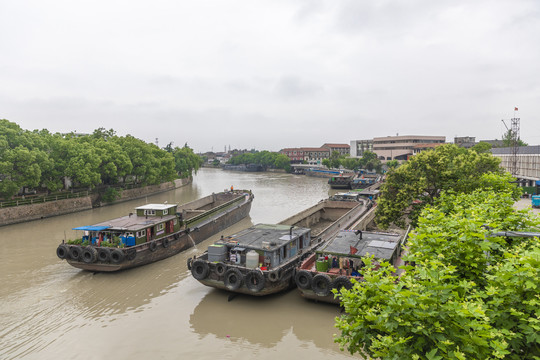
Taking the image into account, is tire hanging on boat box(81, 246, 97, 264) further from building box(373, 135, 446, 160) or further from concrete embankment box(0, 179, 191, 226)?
building box(373, 135, 446, 160)

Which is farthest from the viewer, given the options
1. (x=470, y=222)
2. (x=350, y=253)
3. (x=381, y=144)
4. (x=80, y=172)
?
(x=381, y=144)

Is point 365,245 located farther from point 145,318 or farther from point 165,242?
point 165,242

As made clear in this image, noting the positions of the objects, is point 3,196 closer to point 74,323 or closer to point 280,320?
point 74,323

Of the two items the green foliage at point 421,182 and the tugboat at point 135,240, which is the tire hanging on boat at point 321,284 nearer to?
the green foliage at point 421,182

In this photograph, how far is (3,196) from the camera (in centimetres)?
2847

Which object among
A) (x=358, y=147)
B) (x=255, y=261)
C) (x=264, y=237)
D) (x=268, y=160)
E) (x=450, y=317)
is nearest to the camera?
(x=450, y=317)

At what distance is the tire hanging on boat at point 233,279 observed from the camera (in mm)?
12916

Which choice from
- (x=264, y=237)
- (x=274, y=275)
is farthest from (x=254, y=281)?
(x=264, y=237)

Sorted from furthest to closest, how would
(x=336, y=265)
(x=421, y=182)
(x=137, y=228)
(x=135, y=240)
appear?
1. (x=421, y=182)
2. (x=137, y=228)
3. (x=135, y=240)
4. (x=336, y=265)

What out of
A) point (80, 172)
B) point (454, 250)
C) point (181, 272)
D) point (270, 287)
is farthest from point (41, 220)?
point (454, 250)

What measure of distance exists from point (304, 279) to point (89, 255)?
33.6 feet

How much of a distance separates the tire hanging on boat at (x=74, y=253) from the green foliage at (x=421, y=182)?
1554 centimetres

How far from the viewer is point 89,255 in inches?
624

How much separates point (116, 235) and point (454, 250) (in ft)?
51.0
